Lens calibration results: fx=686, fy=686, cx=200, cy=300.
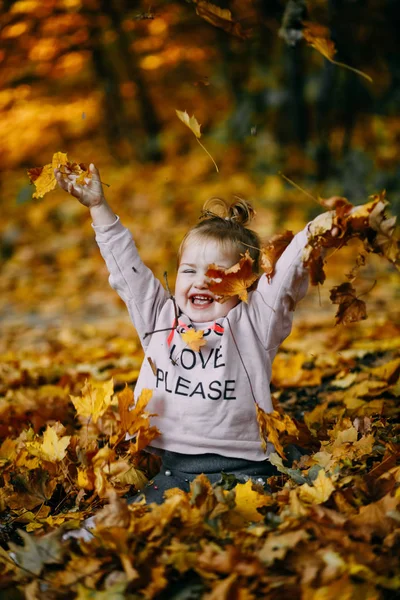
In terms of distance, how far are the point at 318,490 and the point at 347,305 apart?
602 millimetres

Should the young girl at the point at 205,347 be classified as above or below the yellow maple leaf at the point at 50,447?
above

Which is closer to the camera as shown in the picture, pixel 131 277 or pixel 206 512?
pixel 206 512

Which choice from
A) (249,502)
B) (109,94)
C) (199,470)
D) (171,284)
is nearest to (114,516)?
(249,502)

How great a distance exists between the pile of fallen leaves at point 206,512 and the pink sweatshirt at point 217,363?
96 millimetres

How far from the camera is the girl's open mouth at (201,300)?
2232mm

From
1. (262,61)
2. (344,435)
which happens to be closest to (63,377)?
(344,435)

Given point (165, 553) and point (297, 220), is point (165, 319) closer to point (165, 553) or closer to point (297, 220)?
point (165, 553)

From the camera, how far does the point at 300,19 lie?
9.32ft

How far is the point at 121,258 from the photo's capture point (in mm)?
2236

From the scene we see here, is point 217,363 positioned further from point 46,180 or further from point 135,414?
point 46,180

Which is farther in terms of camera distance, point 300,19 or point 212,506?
point 300,19

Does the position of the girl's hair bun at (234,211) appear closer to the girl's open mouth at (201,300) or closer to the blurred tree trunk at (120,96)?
the girl's open mouth at (201,300)

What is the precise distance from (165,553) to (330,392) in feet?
5.40

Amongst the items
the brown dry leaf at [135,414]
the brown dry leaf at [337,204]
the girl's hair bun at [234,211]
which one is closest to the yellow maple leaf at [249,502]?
the brown dry leaf at [135,414]
